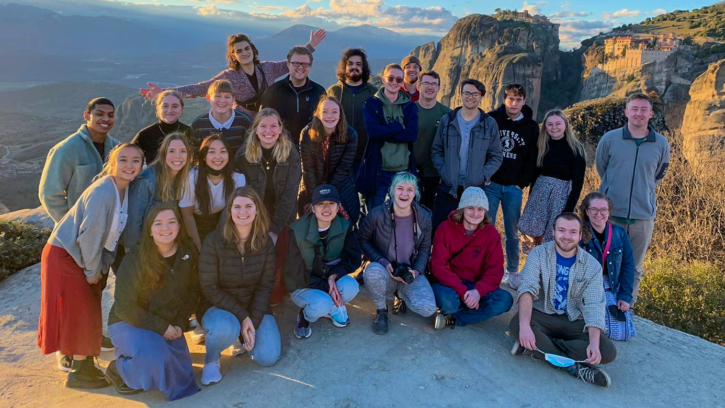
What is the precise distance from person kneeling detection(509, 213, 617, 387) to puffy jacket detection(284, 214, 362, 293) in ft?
6.24

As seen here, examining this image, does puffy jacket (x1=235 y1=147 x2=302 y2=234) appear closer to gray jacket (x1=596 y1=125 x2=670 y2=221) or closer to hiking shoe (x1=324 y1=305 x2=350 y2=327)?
hiking shoe (x1=324 y1=305 x2=350 y2=327)

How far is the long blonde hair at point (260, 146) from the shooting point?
4.80 m

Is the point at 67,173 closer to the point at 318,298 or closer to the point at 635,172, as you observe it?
the point at 318,298

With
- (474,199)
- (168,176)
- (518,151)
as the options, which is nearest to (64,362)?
(168,176)

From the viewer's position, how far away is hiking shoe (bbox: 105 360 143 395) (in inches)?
150

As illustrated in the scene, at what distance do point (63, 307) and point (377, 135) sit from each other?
3687 millimetres

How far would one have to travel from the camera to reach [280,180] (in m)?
4.96

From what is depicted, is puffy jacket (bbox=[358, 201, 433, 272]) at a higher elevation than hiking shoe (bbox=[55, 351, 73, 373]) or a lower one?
higher

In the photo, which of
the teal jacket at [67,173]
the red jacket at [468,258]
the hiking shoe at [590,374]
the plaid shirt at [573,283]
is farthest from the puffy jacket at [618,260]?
the teal jacket at [67,173]

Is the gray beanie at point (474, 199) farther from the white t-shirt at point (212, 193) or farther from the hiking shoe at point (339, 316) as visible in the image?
the white t-shirt at point (212, 193)

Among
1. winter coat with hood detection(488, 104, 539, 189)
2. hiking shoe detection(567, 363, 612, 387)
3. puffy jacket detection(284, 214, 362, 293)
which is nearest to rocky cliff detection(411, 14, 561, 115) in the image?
winter coat with hood detection(488, 104, 539, 189)

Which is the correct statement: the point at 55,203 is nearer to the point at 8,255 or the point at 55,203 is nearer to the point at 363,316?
the point at 363,316

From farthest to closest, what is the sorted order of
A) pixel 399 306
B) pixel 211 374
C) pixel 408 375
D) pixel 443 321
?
pixel 399 306, pixel 443 321, pixel 408 375, pixel 211 374

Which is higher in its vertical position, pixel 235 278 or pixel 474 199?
pixel 474 199
